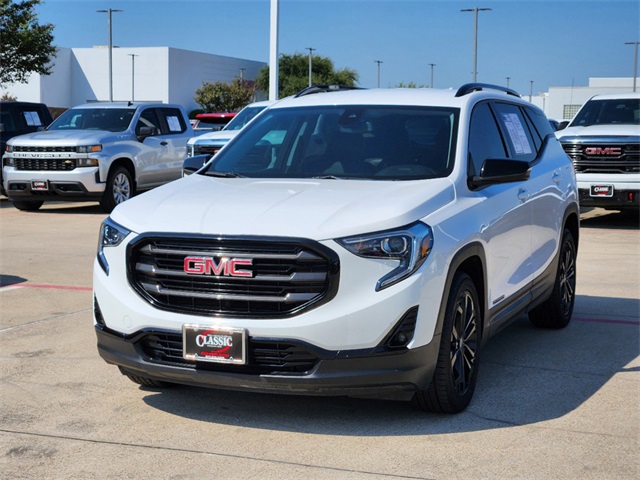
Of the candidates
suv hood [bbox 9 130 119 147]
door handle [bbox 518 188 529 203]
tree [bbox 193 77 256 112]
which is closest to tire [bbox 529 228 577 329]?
door handle [bbox 518 188 529 203]

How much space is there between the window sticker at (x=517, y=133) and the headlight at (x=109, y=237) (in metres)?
2.89

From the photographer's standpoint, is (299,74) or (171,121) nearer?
(171,121)

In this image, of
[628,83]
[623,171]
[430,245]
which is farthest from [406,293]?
[628,83]

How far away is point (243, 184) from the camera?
18.8 feet

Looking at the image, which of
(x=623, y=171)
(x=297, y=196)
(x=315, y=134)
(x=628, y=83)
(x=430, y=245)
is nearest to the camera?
(x=430, y=245)

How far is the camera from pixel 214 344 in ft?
15.7

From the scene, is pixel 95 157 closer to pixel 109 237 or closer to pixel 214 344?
pixel 109 237

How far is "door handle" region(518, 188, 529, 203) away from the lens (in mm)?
6402

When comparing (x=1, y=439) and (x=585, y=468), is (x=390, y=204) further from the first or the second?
(x=1, y=439)

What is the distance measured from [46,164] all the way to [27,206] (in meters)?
1.40

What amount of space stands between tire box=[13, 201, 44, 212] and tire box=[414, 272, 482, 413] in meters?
13.3

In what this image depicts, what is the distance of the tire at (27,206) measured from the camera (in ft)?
57.2

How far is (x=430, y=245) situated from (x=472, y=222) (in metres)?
0.66

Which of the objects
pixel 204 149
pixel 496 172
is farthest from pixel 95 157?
pixel 496 172
